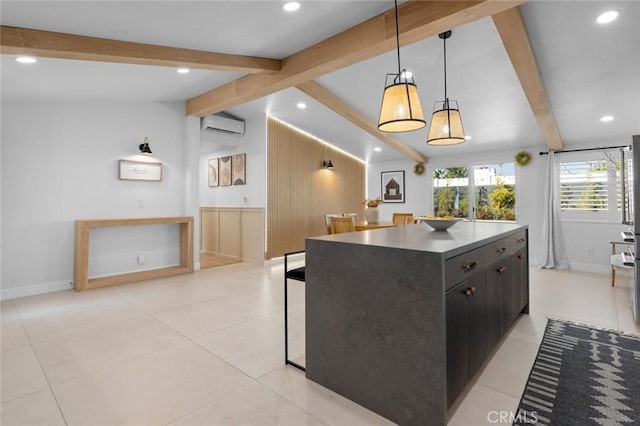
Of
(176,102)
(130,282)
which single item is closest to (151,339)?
(130,282)

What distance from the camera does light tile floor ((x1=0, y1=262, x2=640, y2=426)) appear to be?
1712 mm

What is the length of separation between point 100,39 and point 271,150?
11.2 feet

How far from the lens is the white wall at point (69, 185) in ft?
12.7

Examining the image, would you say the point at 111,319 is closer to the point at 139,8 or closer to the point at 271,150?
the point at 139,8

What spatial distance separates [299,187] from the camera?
6730mm

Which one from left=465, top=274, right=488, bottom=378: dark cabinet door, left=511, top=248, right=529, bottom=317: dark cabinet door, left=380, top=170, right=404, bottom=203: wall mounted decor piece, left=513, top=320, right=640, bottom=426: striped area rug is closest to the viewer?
left=513, top=320, right=640, bottom=426: striped area rug

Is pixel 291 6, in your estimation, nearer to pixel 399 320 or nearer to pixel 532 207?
pixel 399 320

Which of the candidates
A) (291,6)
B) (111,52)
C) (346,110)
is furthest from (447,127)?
(111,52)

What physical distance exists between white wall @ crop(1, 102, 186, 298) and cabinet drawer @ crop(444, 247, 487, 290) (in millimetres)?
4824

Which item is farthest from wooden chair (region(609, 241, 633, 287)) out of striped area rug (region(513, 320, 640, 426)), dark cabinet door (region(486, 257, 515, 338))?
dark cabinet door (region(486, 257, 515, 338))

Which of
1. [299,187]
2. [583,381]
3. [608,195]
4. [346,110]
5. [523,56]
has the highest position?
[346,110]

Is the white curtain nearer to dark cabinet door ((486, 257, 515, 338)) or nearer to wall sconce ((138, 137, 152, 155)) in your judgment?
dark cabinet door ((486, 257, 515, 338))

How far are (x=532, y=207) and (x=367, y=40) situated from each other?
5.16 metres

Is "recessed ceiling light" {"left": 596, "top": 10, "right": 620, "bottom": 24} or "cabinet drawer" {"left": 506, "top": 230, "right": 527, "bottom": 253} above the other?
"recessed ceiling light" {"left": 596, "top": 10, "right": 620, "bottom": 24}
